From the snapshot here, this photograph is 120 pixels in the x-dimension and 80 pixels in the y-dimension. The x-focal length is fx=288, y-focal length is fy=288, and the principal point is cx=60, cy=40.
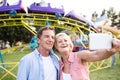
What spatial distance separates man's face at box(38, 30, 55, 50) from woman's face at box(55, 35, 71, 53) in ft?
0.25

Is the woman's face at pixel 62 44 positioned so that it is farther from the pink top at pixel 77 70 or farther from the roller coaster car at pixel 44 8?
the roller coaster car at pixel 44 8

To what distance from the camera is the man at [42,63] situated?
3.10m

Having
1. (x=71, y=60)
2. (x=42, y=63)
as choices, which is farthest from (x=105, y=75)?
(x=71, y=60)

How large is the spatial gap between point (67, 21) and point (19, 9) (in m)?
1.78

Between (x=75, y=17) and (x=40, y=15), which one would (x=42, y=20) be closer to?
(x=40, y=15)

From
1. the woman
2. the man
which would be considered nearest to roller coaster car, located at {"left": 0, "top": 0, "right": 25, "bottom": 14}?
the man

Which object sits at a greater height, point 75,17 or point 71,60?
point 71,60

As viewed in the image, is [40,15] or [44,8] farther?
[40,15]

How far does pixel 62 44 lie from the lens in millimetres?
3045

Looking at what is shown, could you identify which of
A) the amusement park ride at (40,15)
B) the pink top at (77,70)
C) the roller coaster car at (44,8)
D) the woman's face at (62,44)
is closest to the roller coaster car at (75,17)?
the amusement park ride at (40,15)

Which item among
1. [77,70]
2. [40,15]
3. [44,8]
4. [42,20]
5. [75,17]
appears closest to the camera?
[77,70]

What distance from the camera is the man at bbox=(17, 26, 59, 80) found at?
310cm

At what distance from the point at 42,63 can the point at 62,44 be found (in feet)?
1.04

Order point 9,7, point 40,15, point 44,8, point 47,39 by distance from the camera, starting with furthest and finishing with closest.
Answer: point 40,15
point 44,8
point 9,7
point 47,39
